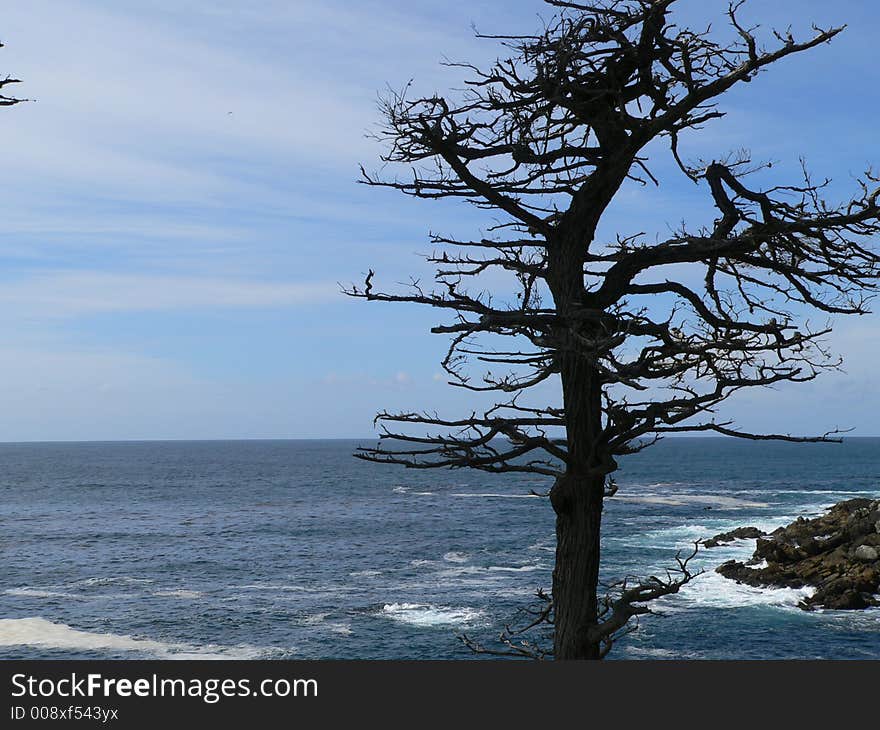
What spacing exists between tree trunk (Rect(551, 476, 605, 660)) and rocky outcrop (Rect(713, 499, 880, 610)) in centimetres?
3700

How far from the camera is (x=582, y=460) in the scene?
7516 millimetres

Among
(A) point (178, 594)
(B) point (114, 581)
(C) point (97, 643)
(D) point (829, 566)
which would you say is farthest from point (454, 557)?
(C) point (97, 643)

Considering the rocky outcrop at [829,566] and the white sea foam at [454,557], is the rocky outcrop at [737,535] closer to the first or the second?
the rocky outcrop at [829,566]

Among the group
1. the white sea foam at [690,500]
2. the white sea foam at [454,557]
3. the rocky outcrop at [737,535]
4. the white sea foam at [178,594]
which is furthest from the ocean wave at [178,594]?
the white sea foam at [690,500]

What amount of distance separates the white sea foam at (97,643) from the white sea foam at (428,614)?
6.77 m

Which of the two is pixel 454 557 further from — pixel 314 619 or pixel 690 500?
pixel 690 500

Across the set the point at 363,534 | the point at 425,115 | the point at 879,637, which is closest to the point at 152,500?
the point at 363,534

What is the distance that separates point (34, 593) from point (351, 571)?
17.1 metres

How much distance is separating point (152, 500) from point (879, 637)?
8552 cm

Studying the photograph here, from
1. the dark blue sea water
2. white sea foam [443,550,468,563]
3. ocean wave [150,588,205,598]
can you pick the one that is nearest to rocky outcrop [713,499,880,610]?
the dark blue sea water

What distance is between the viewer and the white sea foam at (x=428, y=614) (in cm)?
3962

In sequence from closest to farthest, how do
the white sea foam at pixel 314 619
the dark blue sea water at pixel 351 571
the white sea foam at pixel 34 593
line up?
the dark blue sea water at pixel 351 571 → the white sea foam at pixel 314 619 → the white sea foam at pixel 34 593

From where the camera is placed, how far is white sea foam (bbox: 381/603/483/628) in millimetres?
39625
